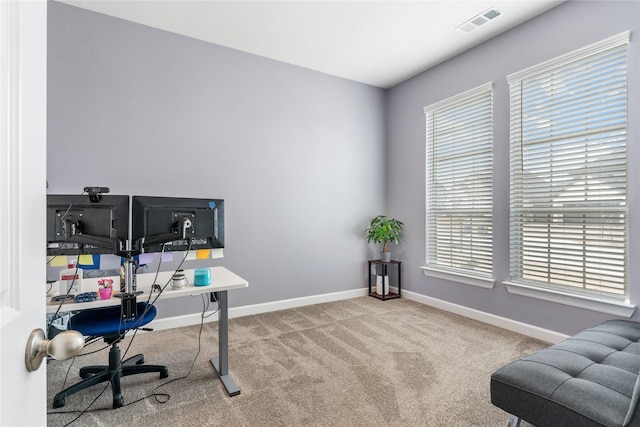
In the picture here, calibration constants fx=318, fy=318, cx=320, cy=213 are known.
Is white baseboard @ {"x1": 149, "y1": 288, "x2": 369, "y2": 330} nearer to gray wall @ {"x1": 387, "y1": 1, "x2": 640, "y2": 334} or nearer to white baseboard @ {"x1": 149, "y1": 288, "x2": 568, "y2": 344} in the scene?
white baseboard @ {"x1": 149, "y1": 288, "x2": 568, "y2": 344}

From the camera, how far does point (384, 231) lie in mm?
4168

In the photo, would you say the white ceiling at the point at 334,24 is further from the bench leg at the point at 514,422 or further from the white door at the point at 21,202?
the bench leg at the point at 514,422

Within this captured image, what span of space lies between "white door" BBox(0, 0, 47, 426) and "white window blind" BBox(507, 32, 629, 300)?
3.33 m

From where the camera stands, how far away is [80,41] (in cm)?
285

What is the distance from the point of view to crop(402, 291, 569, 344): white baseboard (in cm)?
281

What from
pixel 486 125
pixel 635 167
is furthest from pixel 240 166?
pixel 635 167

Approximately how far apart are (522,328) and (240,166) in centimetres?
330

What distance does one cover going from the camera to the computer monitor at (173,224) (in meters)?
1.84

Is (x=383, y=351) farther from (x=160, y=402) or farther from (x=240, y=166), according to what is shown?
(x=240, y=166)

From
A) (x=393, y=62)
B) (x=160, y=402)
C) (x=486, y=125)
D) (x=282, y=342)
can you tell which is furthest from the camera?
(x=393, y=62)

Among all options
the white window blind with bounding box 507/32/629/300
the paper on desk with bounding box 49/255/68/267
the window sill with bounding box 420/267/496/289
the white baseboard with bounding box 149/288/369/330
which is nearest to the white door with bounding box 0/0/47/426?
the paper on desk with bounding box 49/255/68/267

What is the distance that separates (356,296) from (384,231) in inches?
39.0

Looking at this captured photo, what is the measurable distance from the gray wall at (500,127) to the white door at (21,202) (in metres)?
3.35

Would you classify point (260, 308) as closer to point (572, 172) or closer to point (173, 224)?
point (173, 224)
